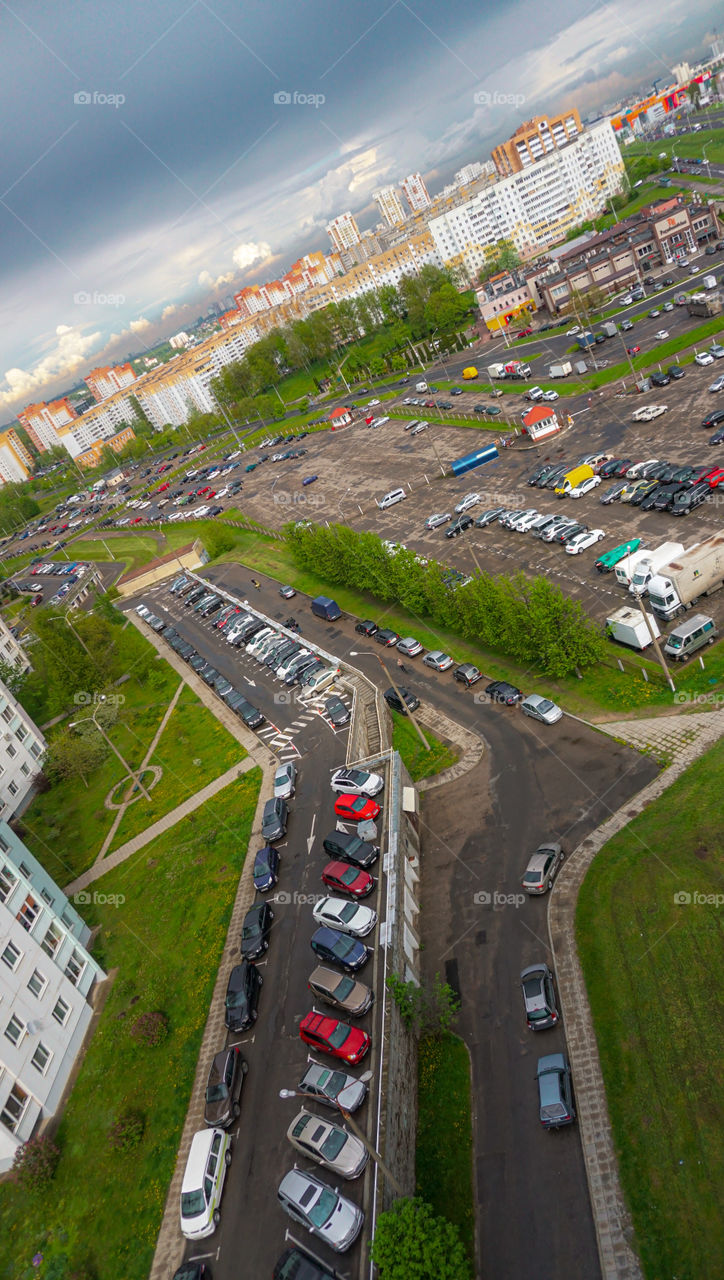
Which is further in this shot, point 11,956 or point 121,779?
point 121,779

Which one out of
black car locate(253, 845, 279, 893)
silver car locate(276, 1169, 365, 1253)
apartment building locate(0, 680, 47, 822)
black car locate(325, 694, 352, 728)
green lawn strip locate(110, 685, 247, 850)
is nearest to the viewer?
silver car locate(276, 1169, 365, 1253)

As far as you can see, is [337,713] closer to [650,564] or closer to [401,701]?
[401,701]

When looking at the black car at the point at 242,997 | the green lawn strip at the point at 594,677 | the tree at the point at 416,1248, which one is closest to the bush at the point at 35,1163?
the black car at the point at 242,997

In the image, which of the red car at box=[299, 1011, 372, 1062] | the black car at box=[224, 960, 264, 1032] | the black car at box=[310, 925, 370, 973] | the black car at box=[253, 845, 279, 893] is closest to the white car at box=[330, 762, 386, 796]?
the black car at box=[253, 845, 279, 893]
